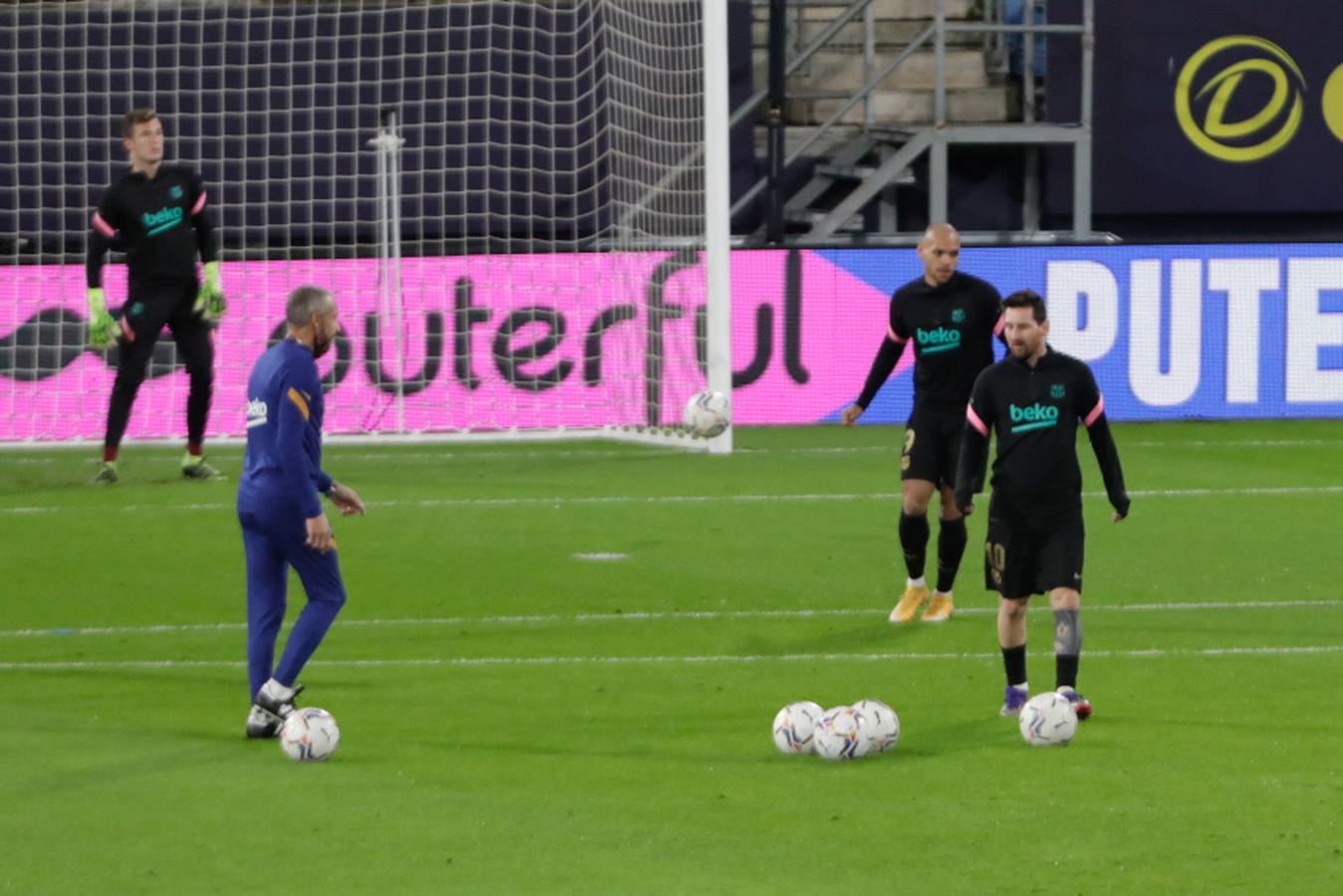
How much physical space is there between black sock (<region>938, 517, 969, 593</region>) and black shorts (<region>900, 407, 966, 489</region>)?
0.24 meters

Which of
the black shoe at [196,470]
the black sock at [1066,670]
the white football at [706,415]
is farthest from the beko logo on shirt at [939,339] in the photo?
the black shoe at [196,470]

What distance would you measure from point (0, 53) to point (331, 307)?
1600 cm

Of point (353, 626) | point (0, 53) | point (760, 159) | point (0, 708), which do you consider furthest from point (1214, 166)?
point (0, 708)

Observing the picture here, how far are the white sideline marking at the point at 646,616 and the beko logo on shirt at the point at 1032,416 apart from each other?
275 centimetres

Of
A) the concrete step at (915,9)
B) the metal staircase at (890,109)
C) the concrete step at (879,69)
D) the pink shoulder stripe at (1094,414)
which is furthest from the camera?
the concrete step at (915,9)

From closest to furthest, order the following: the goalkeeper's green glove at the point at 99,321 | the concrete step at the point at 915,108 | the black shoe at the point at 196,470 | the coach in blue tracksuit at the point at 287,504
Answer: the coach in blue tracksuit at the point at 287,504 → the goalkeeper's green glove at the point at 99,321 → the black shoe at the point at 196,470 → the concrete step at the point at 915,108

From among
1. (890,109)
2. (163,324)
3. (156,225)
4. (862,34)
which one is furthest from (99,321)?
(862,34)

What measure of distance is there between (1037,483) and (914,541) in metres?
2.60

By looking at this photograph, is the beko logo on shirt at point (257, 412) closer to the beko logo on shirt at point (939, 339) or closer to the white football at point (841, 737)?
the white football at point (841, 737)

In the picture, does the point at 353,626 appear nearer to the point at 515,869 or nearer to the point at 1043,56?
the point at 515,869

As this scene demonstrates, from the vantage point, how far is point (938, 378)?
11.0m

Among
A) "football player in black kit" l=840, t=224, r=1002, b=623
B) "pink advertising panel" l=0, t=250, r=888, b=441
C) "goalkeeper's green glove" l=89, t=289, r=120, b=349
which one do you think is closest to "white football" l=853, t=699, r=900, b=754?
"football player in black kit" l=840, t=224, r=1002, b=623

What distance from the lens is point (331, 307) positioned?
795cm

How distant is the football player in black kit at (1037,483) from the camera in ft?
28.1
